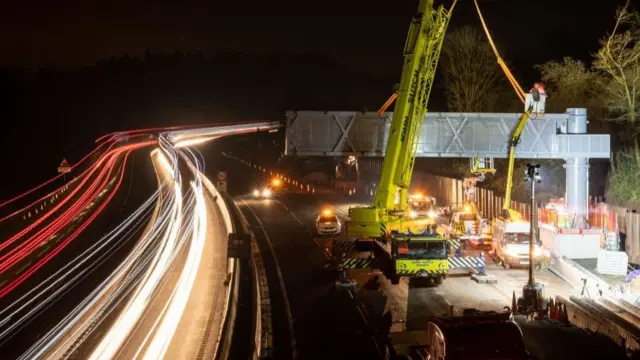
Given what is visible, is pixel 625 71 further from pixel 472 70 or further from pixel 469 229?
pixel 472 70

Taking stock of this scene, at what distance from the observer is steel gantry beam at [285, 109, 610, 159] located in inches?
1432

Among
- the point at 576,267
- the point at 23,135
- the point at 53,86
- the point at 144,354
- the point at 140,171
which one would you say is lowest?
the point at 144,354

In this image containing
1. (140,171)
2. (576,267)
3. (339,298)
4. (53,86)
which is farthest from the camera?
(53,86)

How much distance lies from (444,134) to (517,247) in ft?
30.7

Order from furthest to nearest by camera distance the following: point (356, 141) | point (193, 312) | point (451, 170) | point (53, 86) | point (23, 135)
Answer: point (53, 86), point (23, 135), point (451, 170), point (356, 141), point (193, 312)

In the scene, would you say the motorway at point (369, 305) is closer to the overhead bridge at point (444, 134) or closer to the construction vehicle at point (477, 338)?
the construction vehicle at point (477, 338)

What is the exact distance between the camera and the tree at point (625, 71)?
125ft

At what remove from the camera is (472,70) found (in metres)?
57.5

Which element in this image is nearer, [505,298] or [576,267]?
A: [505,298]

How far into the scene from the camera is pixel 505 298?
971 inches

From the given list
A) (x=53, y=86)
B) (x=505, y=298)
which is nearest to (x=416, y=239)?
(x=505, y=298)

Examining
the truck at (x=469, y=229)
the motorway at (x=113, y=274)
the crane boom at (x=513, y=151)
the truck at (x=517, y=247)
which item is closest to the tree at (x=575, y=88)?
the crane boom at (x=513, y=151)

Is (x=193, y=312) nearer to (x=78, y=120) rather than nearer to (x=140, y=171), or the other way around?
(x=140, y=171)

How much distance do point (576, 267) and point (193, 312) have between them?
14883mm
